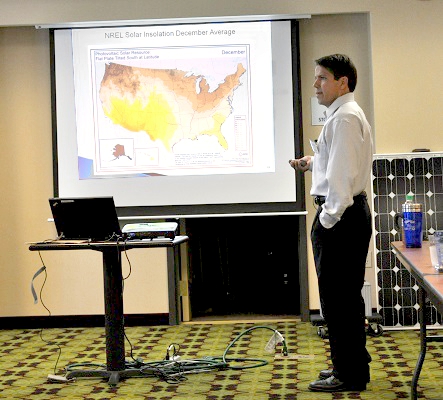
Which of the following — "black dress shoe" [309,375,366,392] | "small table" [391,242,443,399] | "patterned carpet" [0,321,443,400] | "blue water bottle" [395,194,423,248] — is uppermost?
"blue water bottle" [395,194,423,248]

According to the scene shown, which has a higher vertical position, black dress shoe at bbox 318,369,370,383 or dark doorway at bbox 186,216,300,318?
dark doorway at bbox 186,216,300,318

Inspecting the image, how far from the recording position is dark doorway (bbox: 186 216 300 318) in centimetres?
739

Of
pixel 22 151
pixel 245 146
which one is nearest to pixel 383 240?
pixel 245 146

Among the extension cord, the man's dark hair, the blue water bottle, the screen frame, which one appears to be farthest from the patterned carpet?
the man's dark hair

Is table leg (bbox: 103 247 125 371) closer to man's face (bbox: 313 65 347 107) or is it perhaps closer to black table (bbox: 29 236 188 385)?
black table (bbox: 29 236 188 385)

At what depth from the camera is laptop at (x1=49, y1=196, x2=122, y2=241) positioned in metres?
4.38

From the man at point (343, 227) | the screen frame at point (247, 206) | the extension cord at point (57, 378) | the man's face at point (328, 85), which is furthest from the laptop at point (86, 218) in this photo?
the screen frame at point (247, 206)

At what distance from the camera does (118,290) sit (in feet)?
15.1

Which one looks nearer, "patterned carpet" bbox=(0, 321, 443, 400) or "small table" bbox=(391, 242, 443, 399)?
"small table" bbox=(391, 242, 443, 399)

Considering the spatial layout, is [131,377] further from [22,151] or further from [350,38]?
[350,38]

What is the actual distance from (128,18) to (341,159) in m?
3.02

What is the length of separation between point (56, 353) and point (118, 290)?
136 centimetres

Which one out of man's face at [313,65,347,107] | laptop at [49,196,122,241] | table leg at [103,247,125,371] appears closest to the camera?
man's face at [313,65,347,107]

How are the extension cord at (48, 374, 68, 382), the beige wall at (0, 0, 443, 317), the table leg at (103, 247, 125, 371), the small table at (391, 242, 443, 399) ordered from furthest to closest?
the beige wall at (0, 0, 443, 317) < the extension cord at (48, 374, 68, 382) < the table leg at (103, 247, 125, 371) < the small table at (391, 242, 443, 399)
